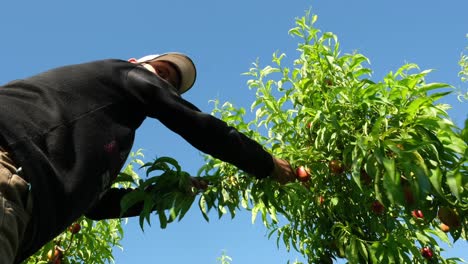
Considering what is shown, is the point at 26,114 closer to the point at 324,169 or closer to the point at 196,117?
the point at 196,117

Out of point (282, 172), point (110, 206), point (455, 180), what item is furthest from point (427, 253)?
point (110, 206)

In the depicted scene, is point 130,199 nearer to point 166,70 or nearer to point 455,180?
point 166,70

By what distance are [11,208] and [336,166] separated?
1.49 meters

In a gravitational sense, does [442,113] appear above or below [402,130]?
above

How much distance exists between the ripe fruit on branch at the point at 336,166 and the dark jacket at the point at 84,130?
1.33 ft

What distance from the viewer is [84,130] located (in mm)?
1715

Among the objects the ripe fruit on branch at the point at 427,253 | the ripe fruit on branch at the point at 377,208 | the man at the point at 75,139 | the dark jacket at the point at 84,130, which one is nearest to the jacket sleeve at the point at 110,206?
the man at the point at 75,139

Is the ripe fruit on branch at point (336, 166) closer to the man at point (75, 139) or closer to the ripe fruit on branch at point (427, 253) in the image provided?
the man at point (75, 139)

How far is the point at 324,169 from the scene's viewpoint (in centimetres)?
241

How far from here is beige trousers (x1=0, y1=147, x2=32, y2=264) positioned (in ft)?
4.52

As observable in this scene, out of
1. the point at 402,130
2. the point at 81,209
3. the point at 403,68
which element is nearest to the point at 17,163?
the point at 81,209

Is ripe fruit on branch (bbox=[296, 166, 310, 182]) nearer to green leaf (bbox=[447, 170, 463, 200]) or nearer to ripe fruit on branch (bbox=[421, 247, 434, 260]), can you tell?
green leaf (bbox=[447, 170, 463, 200])

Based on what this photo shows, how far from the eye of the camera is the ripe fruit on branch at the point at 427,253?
2.70 metres

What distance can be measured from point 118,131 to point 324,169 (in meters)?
1.08
